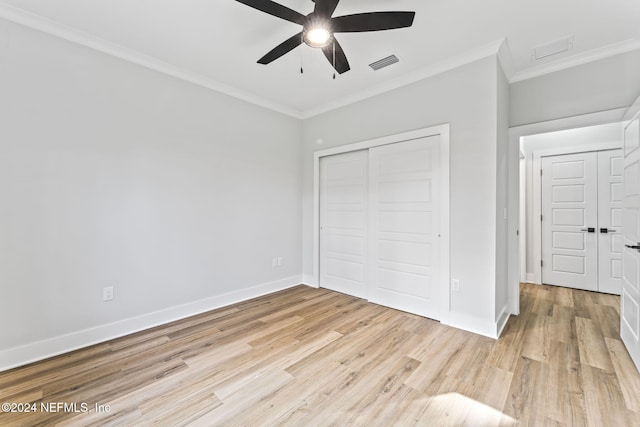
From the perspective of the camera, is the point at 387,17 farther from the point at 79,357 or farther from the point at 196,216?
the point at 79,357

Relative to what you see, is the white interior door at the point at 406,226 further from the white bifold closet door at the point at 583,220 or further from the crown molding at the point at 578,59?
the white bifold closet door at the point at 583,220

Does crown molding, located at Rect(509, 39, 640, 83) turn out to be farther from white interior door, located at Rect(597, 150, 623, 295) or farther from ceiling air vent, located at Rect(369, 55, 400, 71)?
white interior door, located at Rect(597, 150, 623, 295)

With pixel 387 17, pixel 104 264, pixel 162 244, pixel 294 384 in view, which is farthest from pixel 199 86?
pixel 294 384

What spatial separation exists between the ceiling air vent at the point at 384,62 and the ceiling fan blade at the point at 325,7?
1296 millimetres

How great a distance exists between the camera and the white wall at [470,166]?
2.61 meters

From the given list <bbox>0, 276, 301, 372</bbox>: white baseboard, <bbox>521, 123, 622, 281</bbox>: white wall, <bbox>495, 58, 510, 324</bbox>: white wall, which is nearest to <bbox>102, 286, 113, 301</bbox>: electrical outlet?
<bbox>0, 276, 301, 372</bbox>: white baseboard

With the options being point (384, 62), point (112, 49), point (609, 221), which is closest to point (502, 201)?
point (384, 62)

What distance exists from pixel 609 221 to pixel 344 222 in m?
3.80

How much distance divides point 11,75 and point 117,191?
1.11 metres

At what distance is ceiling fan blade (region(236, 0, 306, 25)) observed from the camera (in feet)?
5.38

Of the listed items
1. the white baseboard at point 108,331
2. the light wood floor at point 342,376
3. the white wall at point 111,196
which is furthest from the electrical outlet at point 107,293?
the light wood floor at point 342,376

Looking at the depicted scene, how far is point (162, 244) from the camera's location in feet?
9.57

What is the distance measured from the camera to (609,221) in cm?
389

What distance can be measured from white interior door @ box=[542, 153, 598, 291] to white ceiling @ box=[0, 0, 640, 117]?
216 cm
